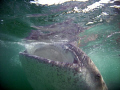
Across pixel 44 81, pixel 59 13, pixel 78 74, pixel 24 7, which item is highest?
pixel 24 7

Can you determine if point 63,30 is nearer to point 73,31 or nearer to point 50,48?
point 73,31

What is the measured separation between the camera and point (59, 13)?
7.18 meters

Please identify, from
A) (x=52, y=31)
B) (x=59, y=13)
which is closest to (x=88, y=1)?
(x=59, y=13)

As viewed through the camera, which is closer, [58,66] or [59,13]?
[58,66]

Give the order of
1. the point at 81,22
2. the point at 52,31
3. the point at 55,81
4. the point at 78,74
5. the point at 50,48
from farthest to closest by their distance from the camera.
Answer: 1. the point at 52,31
2. the point at 81,22
3. the point at 50,48
4. the point at 55,81
5. the point at 78,74

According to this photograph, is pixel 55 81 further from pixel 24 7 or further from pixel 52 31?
pixel 52 31

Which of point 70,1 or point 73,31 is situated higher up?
point 70,1

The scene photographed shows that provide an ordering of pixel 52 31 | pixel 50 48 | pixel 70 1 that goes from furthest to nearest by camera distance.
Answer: pixel 52 31
pixel 70 1
pixel 50 48

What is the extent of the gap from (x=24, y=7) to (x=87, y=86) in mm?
6424

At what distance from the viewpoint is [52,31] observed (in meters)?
9.35

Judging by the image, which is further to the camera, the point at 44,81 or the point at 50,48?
the point at 50,48

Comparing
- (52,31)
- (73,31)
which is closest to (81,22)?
(73,31)

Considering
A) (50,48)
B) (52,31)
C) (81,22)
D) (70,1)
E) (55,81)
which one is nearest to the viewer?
(55,81)

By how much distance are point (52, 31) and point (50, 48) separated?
4.88 meters
